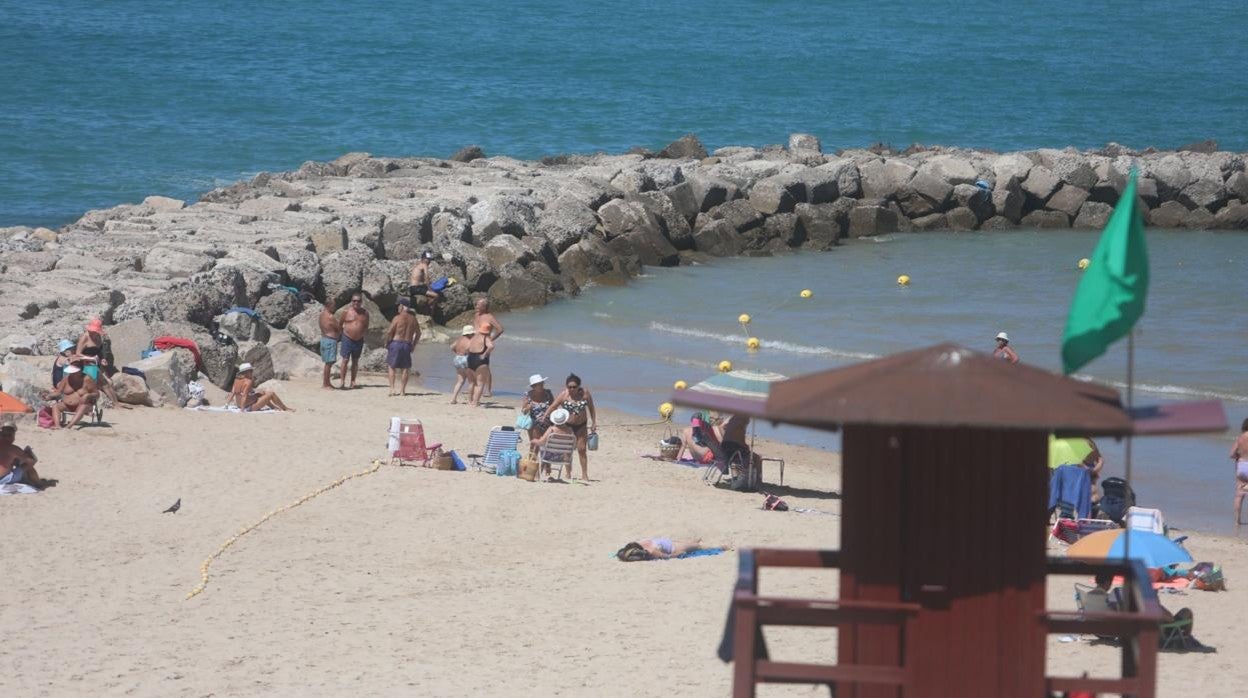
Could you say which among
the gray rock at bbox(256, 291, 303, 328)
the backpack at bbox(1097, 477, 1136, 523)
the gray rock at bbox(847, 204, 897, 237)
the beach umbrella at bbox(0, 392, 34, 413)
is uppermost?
the gray rock at bbox(847, 204, 897, 237)

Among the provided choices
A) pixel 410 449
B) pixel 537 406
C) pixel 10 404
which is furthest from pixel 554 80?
pixel 10 404

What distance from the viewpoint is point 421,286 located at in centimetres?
2316

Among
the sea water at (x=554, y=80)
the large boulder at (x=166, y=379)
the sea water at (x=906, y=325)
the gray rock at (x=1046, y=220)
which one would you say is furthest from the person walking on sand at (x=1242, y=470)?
the sea water at (x=554, y=80)

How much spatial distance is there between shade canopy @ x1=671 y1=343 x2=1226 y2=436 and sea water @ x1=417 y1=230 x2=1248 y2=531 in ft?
33.8

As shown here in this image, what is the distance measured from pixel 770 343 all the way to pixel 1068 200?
42.6 feet

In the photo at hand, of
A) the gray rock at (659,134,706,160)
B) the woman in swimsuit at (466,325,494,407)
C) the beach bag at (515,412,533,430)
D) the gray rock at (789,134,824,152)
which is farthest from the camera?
the gray rock at (789,134,824,152)

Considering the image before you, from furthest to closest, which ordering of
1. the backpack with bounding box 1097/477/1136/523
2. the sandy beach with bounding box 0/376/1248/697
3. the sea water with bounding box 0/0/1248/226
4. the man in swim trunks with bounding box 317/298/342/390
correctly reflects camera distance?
the sea water with bounding box 0/0/1248/226, the man in swim trunks with bounding box 317/298/342/390, the backpack with bounding box 1097/477/1136/523, the sandy beach with bounding box 0/376/1248/697

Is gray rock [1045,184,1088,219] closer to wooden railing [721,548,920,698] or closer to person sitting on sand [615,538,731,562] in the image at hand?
person sitting on sand [615,538,731,562]

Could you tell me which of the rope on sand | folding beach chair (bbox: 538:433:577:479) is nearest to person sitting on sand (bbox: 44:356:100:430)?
the rope on sand

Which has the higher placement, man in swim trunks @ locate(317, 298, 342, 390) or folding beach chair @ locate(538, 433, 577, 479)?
man in swim trunks @ locate(317, 298, 342, 390)

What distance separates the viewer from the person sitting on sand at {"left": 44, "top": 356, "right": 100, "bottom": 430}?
15.5m

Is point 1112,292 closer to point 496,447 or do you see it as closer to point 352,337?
point 496,447

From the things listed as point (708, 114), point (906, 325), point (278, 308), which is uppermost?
point (708, 114)

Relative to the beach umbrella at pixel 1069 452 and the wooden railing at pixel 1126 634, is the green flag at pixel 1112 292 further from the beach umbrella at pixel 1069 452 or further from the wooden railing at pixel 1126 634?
the beach umbrella at pixel 1069 452
